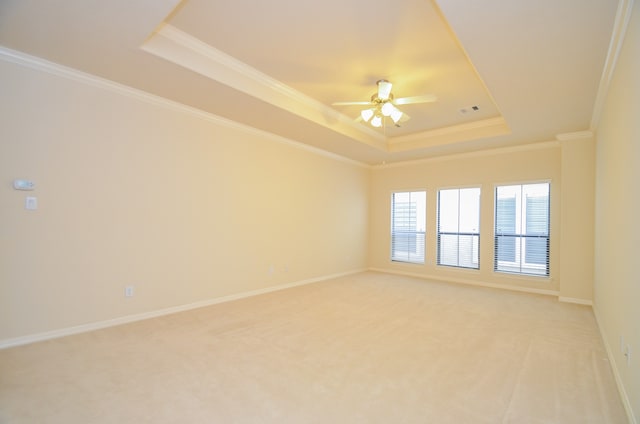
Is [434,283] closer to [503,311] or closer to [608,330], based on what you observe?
[503,311]

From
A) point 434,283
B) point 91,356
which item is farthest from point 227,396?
point 434,283

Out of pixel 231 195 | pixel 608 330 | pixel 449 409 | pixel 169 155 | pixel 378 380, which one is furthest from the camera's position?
pixel 231 195

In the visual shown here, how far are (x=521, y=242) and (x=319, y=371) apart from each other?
5.03m

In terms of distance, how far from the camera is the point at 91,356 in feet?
8.70

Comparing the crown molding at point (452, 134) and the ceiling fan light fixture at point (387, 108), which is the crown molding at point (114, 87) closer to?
the ceiling fan light fixture at point (387, 108)

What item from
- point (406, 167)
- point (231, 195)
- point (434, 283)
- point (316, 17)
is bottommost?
point (434, 283)

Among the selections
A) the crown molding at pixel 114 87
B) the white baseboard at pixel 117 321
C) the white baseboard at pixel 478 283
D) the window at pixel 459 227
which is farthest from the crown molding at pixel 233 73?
the white baseboard at pixel 478 283

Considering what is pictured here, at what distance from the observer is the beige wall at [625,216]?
74.6 inches

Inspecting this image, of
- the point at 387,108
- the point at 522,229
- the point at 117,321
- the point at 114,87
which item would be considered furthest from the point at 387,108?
the point at 117,321

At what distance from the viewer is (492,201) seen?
5922mm

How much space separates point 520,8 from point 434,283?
16.4ft

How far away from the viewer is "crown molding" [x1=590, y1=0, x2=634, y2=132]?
2076 mm

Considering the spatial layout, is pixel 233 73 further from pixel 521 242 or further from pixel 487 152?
pixel 521 242

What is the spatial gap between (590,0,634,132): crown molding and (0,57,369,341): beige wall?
4.31m
